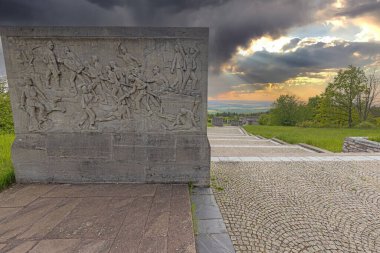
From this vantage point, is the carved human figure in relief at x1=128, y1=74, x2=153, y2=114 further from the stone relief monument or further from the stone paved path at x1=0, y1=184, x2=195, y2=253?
the stone paved path at x1=0, y1=184, x2=195, y2=253

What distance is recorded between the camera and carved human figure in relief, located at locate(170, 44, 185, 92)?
391 cm

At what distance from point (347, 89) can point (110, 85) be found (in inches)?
1394

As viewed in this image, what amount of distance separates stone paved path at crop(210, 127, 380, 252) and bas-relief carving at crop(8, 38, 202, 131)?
1.94m

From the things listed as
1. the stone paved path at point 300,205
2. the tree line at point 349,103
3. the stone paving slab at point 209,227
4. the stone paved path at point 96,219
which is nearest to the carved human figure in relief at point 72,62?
the stone paved path at point 96,219

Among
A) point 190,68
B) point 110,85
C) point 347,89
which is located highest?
point 347,89

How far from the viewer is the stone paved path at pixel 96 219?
7.89ft

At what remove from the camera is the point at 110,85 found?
410cm

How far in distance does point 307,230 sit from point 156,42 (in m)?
4.36

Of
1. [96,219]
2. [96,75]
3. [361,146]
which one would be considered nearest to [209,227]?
[96,219]

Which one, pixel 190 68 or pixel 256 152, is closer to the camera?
pixel 190 68

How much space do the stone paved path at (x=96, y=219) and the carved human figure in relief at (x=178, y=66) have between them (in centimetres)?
223

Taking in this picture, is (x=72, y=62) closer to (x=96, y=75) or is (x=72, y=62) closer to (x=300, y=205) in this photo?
(x=96, y=75)

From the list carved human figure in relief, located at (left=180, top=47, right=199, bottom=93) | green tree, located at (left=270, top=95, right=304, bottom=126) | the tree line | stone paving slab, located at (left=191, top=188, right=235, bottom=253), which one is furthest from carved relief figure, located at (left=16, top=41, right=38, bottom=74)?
green tree, located at (left=270, top=95, right=304, bottom=126)

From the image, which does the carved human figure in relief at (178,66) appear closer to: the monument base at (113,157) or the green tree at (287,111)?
the monument base at (113,157)
